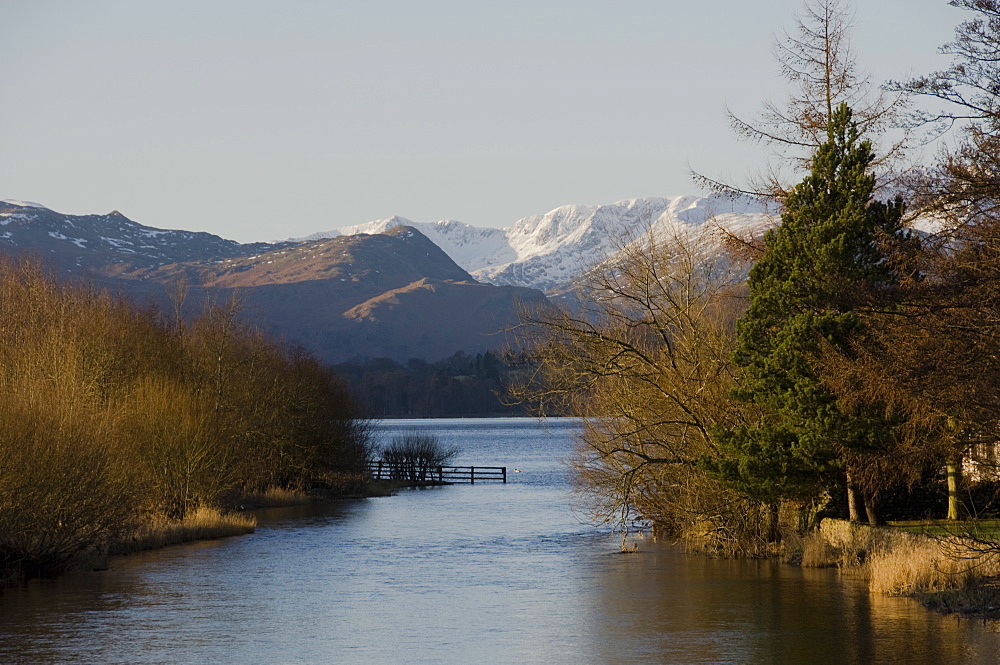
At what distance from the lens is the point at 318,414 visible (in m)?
56.8

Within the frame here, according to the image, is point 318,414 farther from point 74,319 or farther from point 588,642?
point 588,642

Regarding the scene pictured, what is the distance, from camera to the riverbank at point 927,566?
66.0 ft

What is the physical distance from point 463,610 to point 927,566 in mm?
8972

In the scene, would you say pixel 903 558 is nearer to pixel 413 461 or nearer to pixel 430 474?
pixel 413 461

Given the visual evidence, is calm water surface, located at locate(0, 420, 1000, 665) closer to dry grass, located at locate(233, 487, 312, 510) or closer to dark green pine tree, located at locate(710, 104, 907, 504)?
dark green pine tree, located at locate(710, 104, 907, 504)

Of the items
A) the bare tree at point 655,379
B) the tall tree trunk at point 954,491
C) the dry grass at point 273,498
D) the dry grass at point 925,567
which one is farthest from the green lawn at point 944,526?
the dry grass at point 273,498

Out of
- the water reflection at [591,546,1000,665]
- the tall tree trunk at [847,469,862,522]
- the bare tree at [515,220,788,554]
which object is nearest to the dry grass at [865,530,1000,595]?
the water reflection at [591,546,1000,665]

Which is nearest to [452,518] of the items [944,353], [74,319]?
[74,319]

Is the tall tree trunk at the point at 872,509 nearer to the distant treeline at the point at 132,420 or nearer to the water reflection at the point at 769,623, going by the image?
the water reflection at the point at 769,623

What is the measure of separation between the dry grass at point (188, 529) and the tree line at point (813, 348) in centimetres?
1281

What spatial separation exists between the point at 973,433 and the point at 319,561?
17846mm

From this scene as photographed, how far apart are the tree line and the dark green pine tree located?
48mm

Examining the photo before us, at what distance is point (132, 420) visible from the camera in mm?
37406

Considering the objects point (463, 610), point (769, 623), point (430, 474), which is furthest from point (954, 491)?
point (430, 474)
